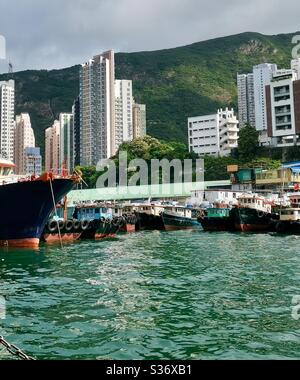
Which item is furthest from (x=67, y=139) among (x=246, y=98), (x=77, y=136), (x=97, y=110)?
(x=246, y=98)

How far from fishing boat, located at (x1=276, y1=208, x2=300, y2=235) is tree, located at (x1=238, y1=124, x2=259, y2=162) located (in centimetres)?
4160

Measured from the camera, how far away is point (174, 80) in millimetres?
158500

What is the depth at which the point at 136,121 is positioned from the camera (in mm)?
115438

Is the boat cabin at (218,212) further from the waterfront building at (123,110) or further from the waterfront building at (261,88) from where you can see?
the waterfront building at (123,110)

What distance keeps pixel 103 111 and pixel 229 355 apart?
93.7m

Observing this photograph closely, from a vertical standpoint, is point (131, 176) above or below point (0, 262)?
above

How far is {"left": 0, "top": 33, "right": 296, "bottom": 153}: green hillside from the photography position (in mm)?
139750

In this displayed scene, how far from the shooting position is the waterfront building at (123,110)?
105162 mm

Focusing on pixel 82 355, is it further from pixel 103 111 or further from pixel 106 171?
pixel 103 111

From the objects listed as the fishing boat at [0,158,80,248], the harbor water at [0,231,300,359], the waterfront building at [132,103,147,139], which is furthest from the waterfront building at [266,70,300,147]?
the harbor water at [0,231,300,359]

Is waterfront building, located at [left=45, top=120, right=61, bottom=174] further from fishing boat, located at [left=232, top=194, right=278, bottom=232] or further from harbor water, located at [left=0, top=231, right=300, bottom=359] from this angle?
harbor water, located at [left=0, top=231, right=300, bottom=359]

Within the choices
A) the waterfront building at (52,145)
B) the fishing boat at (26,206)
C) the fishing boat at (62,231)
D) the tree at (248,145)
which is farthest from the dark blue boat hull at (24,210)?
the waterfront building at (52,145)

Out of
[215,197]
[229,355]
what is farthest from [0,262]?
[215,197]
